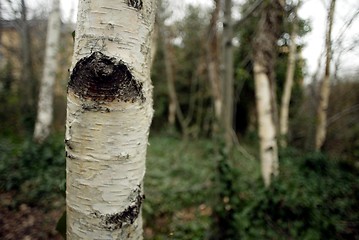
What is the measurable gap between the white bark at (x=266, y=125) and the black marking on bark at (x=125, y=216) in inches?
123

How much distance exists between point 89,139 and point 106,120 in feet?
0.32

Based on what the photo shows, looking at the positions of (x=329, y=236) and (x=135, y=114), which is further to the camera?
(x=329, y=236)

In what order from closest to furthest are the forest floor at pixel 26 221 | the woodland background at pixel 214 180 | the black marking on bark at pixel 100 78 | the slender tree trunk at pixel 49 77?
1. the black marking on bark at pixel 100 78
2. the forest floor at pixel 26 221
3. the woodland background at pixel 214 180
4. the slender tree trunk at pixel 49 77

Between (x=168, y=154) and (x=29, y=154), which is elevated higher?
(x=29, y=154)

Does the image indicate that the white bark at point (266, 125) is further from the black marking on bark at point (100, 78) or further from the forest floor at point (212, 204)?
the black marking on bark at point (100, 78)

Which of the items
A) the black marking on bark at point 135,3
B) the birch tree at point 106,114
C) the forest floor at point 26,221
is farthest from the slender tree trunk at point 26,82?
the black marking on bark at point 135,3

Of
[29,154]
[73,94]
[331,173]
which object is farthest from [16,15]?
[331,173]

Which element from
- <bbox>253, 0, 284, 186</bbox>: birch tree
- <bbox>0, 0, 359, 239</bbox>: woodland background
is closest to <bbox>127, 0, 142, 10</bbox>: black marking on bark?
<bbox>0, 0, 359, 239</bbox>: woodland background

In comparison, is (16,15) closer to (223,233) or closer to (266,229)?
(223,233)

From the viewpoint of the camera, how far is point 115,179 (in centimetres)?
96

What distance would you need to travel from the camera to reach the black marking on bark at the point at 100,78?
2.89ft

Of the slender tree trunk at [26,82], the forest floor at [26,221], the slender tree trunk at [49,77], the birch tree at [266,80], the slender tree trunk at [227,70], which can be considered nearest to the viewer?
the forest floor at [26,221]

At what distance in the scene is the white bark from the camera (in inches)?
149

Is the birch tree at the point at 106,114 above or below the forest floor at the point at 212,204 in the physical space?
above
